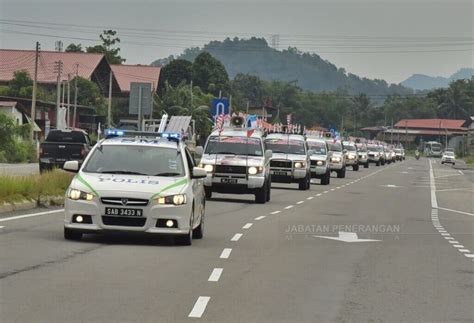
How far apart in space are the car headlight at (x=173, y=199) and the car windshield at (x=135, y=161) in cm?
81

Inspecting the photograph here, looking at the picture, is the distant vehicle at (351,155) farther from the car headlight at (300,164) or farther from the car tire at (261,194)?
the car tire at (261,194)

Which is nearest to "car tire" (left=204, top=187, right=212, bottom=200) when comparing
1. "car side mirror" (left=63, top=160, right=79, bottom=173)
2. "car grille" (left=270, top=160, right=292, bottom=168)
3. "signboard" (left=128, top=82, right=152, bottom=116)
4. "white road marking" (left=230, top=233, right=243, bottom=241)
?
"signboard" (left=128, top=82, right=152, bottom=116)

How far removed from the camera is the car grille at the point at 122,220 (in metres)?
14.9

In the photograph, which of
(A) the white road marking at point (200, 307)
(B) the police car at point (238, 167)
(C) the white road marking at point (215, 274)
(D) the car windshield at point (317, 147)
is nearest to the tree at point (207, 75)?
(D) the car windshield at point (317, 147)

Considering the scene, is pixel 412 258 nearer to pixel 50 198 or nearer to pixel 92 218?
pixel 92 218

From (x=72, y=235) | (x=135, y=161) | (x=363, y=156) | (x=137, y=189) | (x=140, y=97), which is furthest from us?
(x=363, y=156)

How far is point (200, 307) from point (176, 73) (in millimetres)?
113422

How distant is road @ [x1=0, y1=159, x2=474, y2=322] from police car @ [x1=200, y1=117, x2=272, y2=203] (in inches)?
249

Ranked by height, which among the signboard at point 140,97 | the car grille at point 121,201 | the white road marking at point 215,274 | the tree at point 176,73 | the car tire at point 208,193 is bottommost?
the car tire at point 208,193

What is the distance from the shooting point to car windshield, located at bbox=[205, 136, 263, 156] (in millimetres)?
29312

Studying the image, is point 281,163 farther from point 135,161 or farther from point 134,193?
point 134,193

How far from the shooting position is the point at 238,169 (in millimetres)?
28281

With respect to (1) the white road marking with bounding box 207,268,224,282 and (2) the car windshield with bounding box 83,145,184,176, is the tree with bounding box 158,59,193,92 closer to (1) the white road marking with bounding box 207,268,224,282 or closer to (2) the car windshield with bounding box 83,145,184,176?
(2) the car windshield with bounding box 83,145,184,176

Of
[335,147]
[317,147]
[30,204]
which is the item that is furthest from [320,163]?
[30,204]
